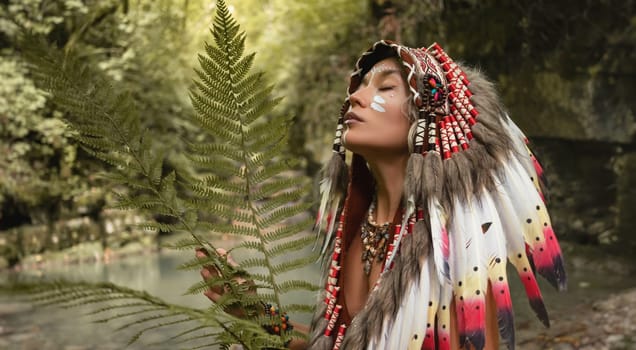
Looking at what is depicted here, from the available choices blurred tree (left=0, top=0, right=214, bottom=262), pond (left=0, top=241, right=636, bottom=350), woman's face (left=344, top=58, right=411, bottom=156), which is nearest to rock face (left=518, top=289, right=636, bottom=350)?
pond (left=0, top=241, right=636, bottom=350)

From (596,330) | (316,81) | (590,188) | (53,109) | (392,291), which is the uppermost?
(316,81)

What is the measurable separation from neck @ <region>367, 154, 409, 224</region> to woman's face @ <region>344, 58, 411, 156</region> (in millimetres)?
22

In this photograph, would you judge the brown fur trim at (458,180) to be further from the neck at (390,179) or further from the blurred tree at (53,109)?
the blurred tree at (53,109)

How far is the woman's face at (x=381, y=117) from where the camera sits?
3.90 feet

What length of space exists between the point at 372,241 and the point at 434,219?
211 millimetres

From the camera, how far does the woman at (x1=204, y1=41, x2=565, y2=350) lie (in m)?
1.06

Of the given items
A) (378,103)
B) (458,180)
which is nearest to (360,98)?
(378,103)

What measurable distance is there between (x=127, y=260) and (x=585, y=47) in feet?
16.2

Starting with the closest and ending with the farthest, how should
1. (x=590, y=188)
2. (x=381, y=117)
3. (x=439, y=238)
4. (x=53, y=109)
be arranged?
(x=439, y=238) < (x=381, y=117) < (x=590, y=188) < (x=53, y=109)

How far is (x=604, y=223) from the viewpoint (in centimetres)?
443

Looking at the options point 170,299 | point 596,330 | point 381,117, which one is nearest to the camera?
point 381,117

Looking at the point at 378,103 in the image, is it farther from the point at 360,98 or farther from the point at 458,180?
the point at 458,180

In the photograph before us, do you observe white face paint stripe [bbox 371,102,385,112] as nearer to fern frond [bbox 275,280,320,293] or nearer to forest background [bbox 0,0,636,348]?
fern frond [bbox 275,280,320,293]

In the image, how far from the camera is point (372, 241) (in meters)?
1.25
